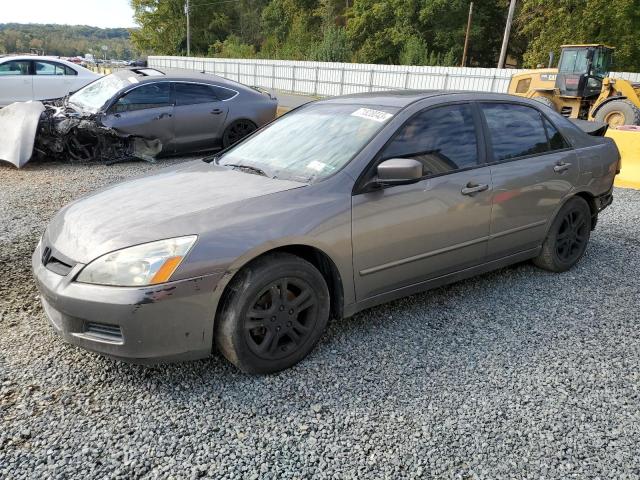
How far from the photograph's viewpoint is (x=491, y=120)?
3.85 m

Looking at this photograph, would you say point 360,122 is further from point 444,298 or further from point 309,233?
point 444,298

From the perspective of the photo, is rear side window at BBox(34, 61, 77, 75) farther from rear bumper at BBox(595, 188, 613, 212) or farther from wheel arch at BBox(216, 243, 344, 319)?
rear bumper at BBox(595, 188, 613, 212)

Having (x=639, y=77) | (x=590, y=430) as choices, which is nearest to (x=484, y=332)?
(x=590, y=430)

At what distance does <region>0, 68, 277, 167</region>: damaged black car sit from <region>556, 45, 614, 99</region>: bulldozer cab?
27.8 ft

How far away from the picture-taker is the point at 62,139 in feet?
26.7

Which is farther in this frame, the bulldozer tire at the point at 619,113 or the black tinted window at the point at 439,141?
the bulldozer tire at the point at 619,113

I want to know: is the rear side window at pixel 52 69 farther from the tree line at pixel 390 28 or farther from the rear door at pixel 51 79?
the tree line at pixel 390 28

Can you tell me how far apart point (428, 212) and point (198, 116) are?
652 centimetres

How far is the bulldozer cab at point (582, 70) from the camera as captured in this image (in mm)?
13438

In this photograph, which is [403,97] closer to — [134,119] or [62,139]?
[134,119]

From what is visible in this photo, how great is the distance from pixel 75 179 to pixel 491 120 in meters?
6.04

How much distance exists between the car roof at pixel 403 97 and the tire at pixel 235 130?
5501 mm

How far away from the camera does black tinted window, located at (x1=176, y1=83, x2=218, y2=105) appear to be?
8883 millimetres

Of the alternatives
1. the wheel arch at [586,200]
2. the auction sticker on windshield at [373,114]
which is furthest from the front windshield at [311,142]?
the wheel arch at [586,200]
